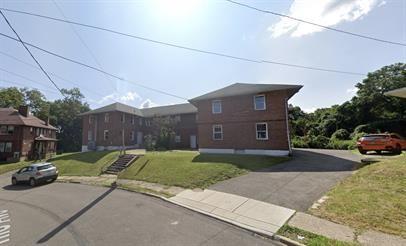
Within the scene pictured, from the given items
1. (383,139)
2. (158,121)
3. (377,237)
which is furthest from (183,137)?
(377,237)

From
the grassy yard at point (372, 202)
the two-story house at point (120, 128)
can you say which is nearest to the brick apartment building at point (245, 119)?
the two-story house at point (120, 128)

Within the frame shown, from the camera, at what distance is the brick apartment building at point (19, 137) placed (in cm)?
3123

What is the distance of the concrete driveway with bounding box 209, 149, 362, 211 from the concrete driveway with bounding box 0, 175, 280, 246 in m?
2.66

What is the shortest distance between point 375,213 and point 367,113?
107 feet

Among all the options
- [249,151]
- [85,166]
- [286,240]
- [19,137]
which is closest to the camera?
[286,240]

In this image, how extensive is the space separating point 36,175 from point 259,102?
63.0 feet

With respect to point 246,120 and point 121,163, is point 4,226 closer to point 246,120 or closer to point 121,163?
point 121,163

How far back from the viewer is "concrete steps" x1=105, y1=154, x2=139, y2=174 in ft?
59.6

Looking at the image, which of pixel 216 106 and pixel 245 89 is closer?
pixel 245 89

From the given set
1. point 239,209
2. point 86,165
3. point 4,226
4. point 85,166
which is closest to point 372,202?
point 239,209

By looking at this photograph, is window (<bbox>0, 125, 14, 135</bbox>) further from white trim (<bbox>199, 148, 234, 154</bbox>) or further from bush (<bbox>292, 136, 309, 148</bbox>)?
bush (<bbox>292, 136, 309, 148</bbox>)

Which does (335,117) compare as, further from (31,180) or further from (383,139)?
(31,180)

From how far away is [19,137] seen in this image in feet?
103

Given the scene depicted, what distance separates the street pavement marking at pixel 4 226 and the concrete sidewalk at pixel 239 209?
531 centimetres
